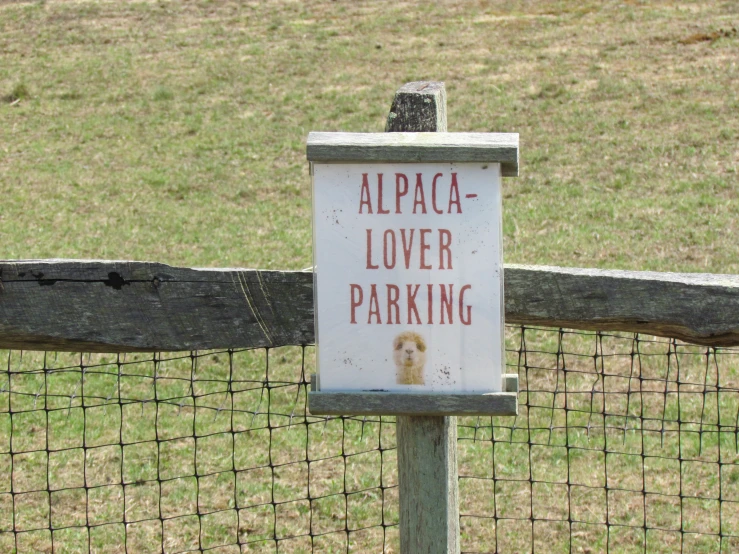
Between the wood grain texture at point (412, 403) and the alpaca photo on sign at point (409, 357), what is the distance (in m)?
0.03

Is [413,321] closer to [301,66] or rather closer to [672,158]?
[672,158]

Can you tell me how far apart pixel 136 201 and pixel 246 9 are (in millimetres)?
8388

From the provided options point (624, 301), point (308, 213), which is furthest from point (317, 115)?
point (624, 301)

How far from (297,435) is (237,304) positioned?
2.80m

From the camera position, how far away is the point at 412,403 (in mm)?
2178

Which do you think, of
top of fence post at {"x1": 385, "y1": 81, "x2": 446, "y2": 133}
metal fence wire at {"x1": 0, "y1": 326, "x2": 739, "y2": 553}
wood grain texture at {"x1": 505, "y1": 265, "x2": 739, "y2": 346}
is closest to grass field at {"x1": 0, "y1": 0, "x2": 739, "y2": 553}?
metal fence wire at {"x1": 0, "y1": 326, "x2": 739, "y2": 553}

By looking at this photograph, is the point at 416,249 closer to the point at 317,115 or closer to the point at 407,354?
the point at 407,354

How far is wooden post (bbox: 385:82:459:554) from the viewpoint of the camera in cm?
229

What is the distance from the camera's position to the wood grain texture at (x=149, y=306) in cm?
247

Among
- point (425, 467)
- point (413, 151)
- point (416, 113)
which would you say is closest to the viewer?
point (413, 151)

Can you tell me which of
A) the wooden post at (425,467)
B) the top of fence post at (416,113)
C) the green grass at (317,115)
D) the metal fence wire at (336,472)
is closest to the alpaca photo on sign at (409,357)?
the wooden post at (425,467)

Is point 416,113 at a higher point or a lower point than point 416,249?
higher

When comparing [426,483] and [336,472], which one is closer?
[426,483]

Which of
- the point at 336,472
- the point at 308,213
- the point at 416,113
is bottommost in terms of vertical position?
the point at 336,472
